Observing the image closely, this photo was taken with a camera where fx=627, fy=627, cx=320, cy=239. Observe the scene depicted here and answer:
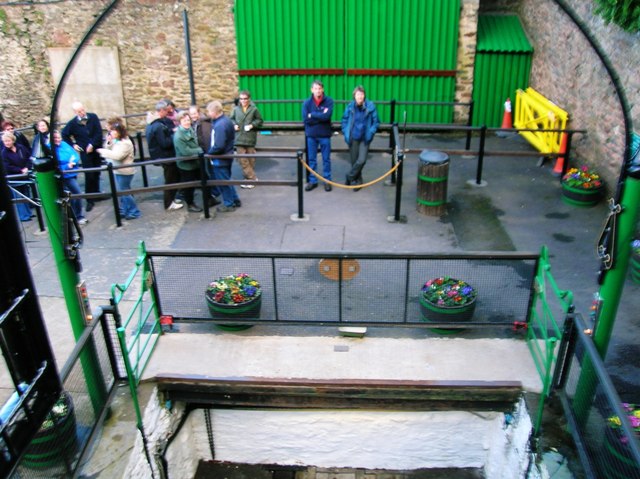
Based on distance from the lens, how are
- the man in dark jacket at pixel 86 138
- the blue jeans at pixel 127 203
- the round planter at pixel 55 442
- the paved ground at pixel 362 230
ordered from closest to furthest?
the round planter at pixel 55 442 < the paved ground at pixel 362 230 < the blue jeans at pixel 127 203 < the man in dark jacket at pixel 86 138

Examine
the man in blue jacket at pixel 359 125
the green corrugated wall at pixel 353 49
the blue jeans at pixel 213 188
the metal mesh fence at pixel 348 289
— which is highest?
the green corrugated wall at pixel 353 49

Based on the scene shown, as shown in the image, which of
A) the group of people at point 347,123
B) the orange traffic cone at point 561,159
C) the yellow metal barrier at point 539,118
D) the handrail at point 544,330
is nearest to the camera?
the handrail at point 544,330

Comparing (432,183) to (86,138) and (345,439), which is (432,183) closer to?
(345,439)

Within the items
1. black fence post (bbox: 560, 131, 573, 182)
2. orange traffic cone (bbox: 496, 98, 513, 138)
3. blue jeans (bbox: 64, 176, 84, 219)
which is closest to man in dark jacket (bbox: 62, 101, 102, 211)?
blue jeans (bbox: 64, 176, 84, 219)

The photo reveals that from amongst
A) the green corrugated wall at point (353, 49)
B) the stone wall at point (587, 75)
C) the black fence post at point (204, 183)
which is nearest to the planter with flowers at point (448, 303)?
the black fence post at point (204, 183)

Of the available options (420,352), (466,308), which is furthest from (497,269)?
(420,352)

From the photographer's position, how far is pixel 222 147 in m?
10.5

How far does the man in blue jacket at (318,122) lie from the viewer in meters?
11.0

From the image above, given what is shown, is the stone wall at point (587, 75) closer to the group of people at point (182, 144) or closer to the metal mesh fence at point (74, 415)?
the group of people at point (182, 144)

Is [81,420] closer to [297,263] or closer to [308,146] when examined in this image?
[297,263]

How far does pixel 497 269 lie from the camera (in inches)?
339

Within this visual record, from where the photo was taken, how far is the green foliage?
9.25 meters

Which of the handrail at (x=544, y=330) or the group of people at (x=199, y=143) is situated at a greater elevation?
the group of people at (x=199, y=143)

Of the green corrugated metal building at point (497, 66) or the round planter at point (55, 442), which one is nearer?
the round planter at point (55, 442)
